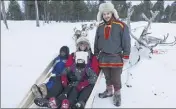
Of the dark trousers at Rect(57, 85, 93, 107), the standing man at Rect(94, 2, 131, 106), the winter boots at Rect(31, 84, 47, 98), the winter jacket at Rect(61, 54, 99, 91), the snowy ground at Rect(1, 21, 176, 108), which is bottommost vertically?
the snowy ground at Rect(1, 21, 176, 108)

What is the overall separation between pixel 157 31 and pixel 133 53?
5.59 m

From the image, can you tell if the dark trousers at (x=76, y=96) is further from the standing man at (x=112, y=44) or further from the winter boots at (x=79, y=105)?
the standing man at (x=112, y=44)

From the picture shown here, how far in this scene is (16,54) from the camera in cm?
702

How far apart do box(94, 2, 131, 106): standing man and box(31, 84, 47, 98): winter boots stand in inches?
37.9

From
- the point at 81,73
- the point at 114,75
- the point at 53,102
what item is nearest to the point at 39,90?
the point at 53,102

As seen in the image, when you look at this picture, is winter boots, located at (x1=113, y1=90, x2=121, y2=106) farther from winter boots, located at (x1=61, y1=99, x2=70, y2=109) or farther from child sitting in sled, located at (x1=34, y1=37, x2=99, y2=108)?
winter boots, located at (x1=61, y1=99, x2=70, y2=109)

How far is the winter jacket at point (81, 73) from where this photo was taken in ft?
12.2

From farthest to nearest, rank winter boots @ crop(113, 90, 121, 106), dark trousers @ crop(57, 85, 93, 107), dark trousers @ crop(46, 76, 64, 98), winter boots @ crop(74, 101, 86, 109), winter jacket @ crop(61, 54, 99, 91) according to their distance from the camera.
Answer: winter boots @ crop(113, 90, 121, 106), winter jacket @ crop(61, 54, 99, 91), dark trousers @ crop(46, 76, 64, 98), dark trousers @ crop(57, 85, 93, 107), winter boots @ crop(74, 101, 86, 109)

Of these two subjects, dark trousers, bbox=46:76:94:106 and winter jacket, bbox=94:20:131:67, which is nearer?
dark trousers, bbox=46:76:94:106

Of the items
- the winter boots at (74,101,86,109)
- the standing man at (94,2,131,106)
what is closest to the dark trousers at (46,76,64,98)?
the winter boots at (74,101,86,109)

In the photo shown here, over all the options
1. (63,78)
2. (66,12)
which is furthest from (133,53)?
(66,12)

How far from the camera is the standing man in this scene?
12.3 ft

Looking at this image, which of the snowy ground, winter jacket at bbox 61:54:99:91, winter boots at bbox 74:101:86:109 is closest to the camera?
winter boots at bbox 74:101:86:109

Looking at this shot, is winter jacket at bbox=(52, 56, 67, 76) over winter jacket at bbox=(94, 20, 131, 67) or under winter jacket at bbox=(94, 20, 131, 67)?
under
